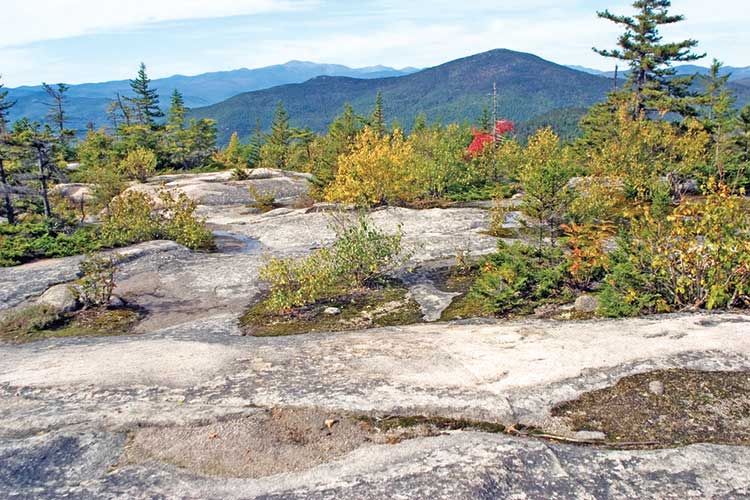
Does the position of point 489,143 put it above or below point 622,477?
above

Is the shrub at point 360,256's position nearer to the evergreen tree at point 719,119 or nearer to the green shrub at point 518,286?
the green shrub at point 518,286

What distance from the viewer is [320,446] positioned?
20.9 feet

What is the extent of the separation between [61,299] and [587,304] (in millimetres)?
13117

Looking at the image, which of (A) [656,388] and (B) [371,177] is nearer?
(A) [656,388]

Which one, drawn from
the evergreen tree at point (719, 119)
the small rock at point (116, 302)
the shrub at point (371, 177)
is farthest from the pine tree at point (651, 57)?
the small rock at point (116, 302)

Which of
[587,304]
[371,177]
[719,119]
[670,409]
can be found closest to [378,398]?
[670,409]

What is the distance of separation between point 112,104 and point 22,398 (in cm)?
7379

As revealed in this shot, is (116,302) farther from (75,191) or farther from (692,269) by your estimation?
(75,191)

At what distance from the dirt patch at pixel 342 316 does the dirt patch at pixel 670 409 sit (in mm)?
5988

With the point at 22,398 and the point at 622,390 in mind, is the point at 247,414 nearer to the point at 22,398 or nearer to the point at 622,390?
the point at 22,398

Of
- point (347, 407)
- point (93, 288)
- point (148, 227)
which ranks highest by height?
point (148, 227)

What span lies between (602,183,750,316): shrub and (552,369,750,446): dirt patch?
3.34m

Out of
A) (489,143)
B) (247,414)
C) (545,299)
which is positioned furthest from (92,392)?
(489,143)

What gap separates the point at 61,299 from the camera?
14406 millimetres
